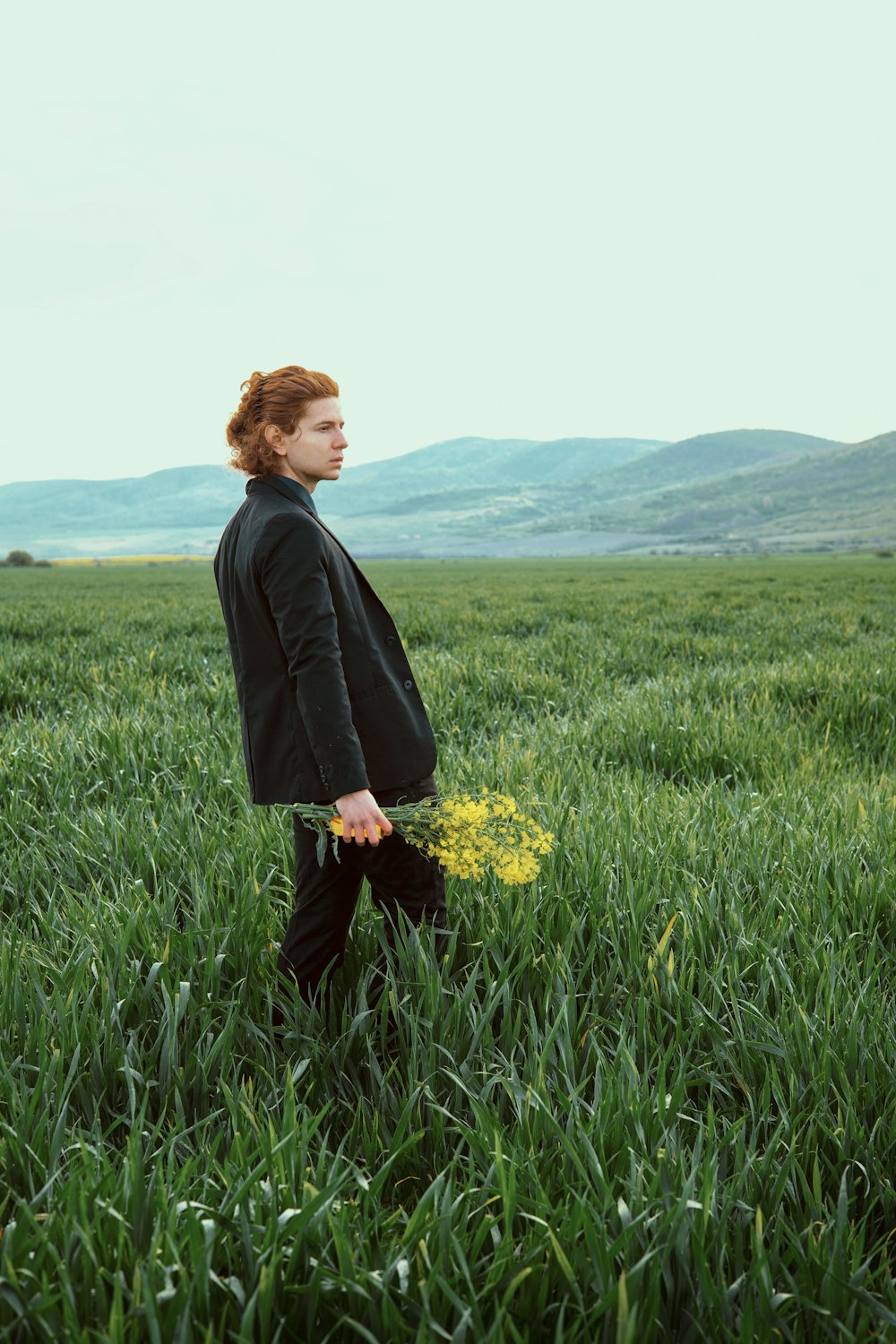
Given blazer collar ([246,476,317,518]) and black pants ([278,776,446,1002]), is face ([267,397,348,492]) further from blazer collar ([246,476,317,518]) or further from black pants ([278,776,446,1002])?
black pants ([278,776,446,1002])

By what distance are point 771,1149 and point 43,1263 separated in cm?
136

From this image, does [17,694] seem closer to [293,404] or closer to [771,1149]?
[293,404]

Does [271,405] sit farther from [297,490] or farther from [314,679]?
[314,679]

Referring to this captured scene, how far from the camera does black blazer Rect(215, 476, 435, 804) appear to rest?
2.19 meters

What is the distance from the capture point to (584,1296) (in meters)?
1.48

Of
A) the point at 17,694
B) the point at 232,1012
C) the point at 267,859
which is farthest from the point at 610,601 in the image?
the point at 232,1012

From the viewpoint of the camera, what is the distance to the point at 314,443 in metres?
2.46

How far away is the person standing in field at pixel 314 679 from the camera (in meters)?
2.20

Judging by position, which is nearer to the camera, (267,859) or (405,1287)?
(405,1287)

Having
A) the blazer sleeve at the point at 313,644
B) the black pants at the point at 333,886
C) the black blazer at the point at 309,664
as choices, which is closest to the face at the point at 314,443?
the black blazer at the point at 309,664

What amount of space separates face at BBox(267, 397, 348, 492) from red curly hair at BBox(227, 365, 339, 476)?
18 mm

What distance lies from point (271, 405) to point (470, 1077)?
6.04 ft

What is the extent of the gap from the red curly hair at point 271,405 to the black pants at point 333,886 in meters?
1.01

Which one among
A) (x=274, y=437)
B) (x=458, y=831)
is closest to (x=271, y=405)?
(x=274, y=437)
